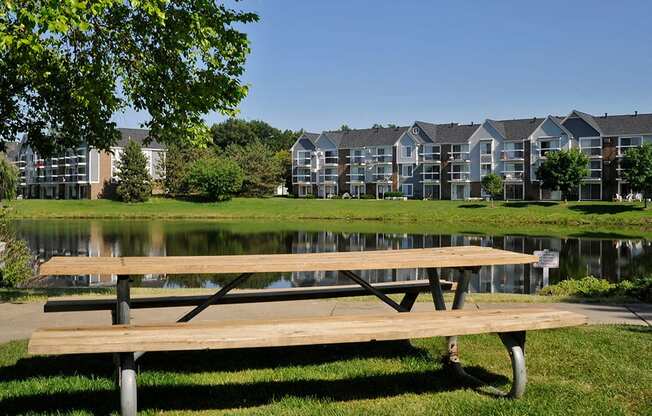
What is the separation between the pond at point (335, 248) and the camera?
18.4m

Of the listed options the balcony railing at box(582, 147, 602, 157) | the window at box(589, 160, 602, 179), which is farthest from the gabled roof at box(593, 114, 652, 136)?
the window at box(589, 160, 602, 179)

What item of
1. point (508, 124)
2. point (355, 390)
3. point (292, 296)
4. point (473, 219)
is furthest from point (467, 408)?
point (508, 124)

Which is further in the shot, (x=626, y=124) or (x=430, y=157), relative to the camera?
(x=430, y=157)

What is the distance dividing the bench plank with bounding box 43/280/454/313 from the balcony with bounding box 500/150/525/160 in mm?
69305

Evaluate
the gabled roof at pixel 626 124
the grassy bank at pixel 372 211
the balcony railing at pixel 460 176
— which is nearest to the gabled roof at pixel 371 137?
the balcony railing at pixel 460 176

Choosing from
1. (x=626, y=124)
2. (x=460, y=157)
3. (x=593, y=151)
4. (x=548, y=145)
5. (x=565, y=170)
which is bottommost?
(x=565, y=170)

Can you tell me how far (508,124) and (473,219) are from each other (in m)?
27.8

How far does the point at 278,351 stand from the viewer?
6402 mm

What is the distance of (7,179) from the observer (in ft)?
69.4

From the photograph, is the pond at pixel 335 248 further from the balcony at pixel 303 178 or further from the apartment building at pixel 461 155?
the balcony at pixel 303 178

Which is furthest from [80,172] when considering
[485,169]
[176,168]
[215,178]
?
[485,169]

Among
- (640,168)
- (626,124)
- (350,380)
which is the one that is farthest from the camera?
(626,124)

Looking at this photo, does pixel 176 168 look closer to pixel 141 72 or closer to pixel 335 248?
pixel 335 248

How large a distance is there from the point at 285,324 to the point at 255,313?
13.5 ft
